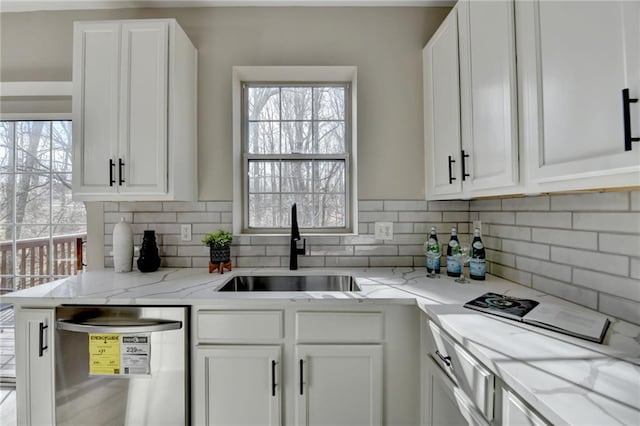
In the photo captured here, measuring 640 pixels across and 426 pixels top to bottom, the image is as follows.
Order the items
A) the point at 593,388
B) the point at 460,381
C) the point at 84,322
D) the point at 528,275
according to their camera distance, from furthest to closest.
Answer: the point at 528,275, the point at 84,322, the point at 460,381, the point at 593,388

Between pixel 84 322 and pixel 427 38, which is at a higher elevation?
pixel 427 38

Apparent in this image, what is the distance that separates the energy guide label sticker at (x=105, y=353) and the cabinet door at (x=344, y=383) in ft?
2.71

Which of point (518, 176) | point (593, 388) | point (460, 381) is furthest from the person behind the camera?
point (518, 176)

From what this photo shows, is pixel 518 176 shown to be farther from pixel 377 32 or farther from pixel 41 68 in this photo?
pixel 41 68

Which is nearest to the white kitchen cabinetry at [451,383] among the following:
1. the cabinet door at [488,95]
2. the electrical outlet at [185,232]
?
the cabinet door at [488,95]

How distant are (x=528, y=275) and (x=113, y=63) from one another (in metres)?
2.55

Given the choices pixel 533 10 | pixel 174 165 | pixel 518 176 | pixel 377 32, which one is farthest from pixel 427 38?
pixel 174 165

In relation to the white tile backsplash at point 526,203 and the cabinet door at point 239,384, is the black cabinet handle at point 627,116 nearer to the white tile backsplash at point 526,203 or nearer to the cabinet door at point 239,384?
the white tile backsplash at point 526,203

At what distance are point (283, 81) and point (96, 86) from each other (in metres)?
1.14

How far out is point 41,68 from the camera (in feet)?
6.82

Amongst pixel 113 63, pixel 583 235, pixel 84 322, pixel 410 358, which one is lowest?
pixel 410 358

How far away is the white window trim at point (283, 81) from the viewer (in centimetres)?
205

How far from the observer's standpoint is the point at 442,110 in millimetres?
1754

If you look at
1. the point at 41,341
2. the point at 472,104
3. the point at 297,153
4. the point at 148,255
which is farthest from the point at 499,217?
the point at 41,341
